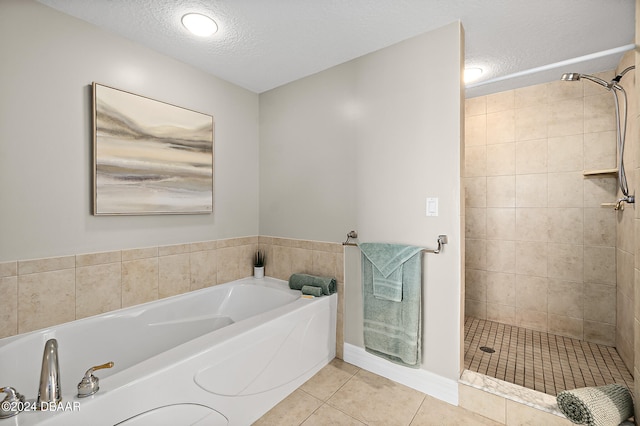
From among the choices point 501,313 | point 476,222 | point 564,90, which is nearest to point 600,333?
point 501,313

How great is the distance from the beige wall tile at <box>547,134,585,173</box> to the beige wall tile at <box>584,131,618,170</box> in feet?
0.12

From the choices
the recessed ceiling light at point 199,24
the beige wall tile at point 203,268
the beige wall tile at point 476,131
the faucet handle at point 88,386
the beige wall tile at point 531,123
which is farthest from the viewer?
the beige wall tile at point 476,131

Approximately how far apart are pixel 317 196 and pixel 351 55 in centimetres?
115

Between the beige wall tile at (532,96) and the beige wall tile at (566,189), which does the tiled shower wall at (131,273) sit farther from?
the beige wall tile at (532,96)

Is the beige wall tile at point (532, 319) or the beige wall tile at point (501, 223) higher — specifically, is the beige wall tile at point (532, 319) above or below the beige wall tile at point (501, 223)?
below

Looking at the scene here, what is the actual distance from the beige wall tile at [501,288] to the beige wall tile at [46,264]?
3486 millimetres

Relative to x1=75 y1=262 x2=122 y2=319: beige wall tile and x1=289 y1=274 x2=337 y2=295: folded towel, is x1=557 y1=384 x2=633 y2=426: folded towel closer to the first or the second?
x1=289 y1=274 x2=337 y2=295: folded towel

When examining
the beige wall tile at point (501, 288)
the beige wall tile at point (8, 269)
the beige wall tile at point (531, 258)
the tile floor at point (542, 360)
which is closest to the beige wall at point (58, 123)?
the beige wall tile at point (8, 269)

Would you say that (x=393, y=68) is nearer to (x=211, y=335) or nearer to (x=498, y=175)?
(x=498, y=175)

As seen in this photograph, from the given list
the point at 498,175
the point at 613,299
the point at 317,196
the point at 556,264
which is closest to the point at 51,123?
the point at 317,196

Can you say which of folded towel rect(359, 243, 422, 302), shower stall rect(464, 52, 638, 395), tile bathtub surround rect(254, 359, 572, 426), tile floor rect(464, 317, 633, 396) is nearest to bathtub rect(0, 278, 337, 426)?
tile bathtub surround rect(254, 359, 572, 426)

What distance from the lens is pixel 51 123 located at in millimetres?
1685

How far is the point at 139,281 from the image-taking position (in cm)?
206

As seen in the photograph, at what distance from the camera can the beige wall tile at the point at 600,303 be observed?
2.33 metres
